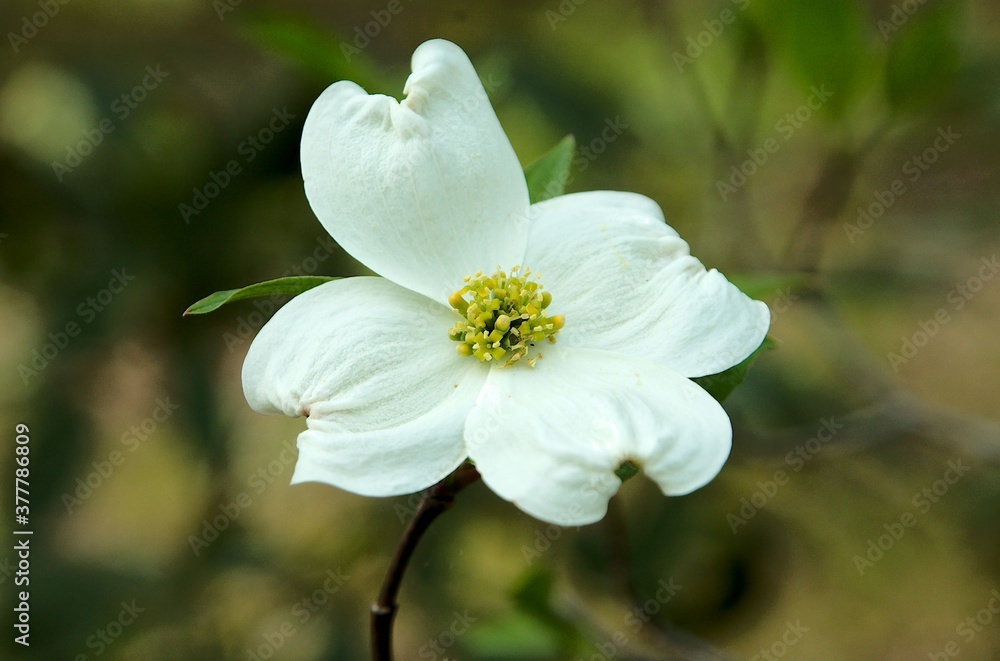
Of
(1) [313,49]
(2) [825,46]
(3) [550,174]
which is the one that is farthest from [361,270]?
(2) [825,46]

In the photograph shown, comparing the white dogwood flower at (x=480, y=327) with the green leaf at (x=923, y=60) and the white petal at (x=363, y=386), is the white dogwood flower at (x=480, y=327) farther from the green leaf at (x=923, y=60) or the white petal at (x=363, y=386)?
the green leaf at (x=923, y=60)

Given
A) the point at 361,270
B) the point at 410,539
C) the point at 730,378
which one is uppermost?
the point at 730,378

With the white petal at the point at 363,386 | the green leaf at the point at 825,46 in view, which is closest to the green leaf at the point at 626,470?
the white petal at the point at 363,386

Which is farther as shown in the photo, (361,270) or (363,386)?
(361,270)

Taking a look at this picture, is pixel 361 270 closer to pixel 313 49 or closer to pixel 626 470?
pixel 313 49

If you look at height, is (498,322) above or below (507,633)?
above

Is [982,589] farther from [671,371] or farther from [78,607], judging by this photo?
[78,607]

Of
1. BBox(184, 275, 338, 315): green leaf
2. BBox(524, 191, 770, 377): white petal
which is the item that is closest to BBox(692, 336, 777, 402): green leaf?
BBox(524, 191, 770, 377): white petal

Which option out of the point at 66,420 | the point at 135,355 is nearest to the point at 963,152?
the point at 135,355
